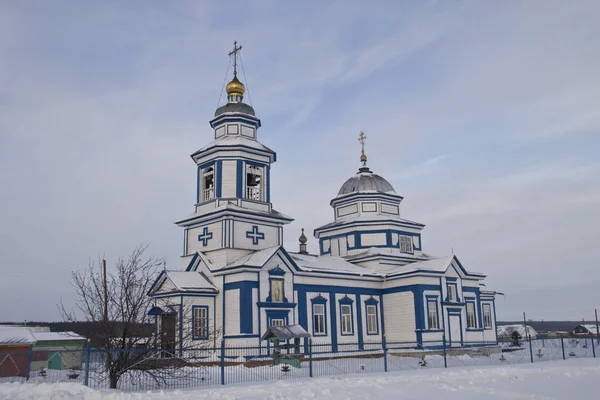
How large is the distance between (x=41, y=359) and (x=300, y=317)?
12.9 metres

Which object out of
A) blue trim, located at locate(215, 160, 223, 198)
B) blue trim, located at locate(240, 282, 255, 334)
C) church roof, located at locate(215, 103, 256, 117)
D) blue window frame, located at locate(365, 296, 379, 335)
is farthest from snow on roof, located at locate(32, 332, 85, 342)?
blue window frame, located at locate(365, 296, 379, 335)

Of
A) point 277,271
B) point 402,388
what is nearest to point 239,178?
point 277,271

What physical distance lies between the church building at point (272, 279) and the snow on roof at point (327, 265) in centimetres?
12

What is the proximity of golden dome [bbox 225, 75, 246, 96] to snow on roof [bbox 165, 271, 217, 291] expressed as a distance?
10.7 meters

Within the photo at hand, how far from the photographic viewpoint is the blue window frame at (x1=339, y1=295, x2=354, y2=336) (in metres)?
32.5

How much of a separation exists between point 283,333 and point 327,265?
9.00 m

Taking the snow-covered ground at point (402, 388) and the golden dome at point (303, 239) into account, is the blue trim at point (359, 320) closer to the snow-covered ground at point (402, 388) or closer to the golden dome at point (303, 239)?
the golden dome at point (303, 239)

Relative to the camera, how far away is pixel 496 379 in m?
18.4

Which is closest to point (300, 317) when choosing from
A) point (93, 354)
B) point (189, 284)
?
point (189, 284)

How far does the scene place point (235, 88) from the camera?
33.8 metres

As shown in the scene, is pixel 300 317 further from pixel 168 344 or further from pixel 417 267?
pixel 168 344

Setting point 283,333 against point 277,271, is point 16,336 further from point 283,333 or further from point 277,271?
point 283,333

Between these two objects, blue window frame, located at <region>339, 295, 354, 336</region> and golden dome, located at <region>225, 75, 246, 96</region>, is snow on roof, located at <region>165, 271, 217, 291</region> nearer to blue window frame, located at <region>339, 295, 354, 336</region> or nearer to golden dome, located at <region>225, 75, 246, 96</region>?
blue window frame, located at <region>339, 295, 354, 336</region>

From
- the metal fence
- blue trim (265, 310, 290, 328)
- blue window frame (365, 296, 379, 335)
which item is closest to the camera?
the metal fence
